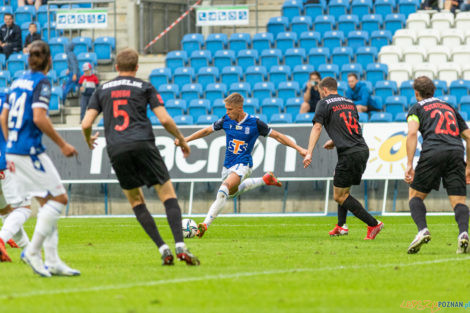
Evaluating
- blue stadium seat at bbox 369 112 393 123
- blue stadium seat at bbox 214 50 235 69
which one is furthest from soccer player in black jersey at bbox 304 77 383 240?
blue stadium seat at bbox 214 50 235 69

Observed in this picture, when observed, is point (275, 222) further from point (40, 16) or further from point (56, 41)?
point (40, 16)

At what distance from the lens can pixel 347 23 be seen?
25.2 meters

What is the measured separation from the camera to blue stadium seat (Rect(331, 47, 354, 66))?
23703 mm

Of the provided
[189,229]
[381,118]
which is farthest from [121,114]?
[381,118]

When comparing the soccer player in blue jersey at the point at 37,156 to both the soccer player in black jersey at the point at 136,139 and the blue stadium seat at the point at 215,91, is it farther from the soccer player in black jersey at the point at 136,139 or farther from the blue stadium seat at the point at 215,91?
the blue stadium seat at the point at 215,91

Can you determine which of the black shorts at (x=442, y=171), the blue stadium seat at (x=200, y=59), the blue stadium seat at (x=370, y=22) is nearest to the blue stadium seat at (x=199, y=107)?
the blue stadium seat at (x=200, y=59)

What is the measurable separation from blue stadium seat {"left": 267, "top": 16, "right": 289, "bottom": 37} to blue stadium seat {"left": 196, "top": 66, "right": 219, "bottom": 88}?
3097 mm

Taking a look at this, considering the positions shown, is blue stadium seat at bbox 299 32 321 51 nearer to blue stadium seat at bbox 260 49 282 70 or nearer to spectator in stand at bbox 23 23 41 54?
blue stadium seat at bbox 260 49 282 70

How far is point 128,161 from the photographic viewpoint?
352 inches

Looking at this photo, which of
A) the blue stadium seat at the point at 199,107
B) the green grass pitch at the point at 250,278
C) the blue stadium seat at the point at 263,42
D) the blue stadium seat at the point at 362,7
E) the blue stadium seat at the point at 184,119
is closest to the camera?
the green grass pitch at the point at 250,278

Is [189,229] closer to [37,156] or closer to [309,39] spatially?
[37,156]

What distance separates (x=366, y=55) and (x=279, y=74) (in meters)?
2.48

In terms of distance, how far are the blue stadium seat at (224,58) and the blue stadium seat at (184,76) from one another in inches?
32.1

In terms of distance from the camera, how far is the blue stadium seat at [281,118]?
20672mm
